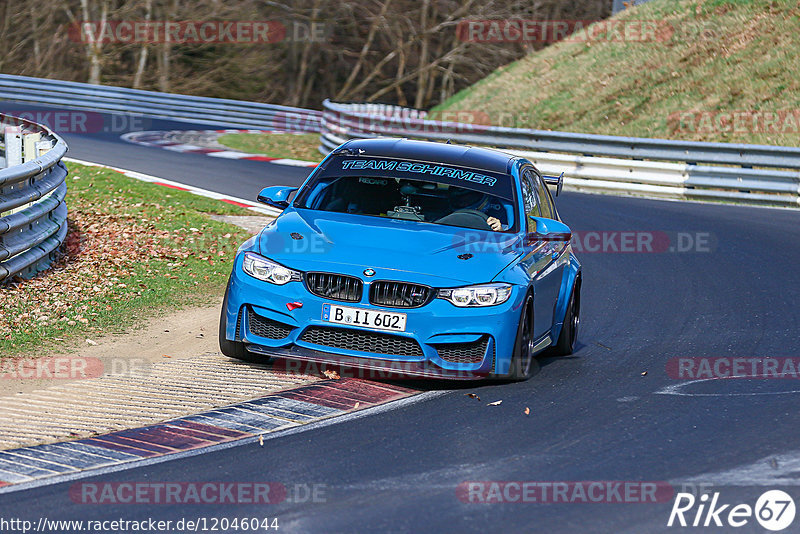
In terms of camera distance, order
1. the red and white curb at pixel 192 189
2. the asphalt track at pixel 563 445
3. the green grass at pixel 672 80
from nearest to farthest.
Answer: the asphalt track at pixel 563 445, the red and white curb at pixel 192 189, the green grass at pixel 672 80

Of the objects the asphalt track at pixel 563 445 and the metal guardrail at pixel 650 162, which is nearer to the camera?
the asphalt track at pixel 563 445

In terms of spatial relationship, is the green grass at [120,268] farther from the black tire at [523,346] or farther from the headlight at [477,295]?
the black tire at [523,346]

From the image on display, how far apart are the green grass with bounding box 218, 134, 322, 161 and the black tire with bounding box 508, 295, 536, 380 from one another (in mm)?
17398

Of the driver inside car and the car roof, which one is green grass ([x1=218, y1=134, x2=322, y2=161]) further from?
the driver inside car

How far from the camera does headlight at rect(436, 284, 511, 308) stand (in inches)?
299

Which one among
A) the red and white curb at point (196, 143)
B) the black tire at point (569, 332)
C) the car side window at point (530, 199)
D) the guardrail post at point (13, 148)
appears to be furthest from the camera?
the red and white curb at point (196, 143)

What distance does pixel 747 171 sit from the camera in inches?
803

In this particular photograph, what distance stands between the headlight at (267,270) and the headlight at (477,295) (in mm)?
981

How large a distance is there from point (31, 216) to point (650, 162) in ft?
43.3

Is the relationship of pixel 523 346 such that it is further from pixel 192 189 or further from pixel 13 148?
pixel 192 189

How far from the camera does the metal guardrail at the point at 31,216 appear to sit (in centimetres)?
1005

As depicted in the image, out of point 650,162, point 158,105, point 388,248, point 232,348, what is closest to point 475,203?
point 388,248

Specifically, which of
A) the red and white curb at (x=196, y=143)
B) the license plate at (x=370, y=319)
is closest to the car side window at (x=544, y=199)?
the license plate at (x=370, y=319)

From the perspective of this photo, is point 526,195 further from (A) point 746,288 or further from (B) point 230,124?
(B) point 230,124
